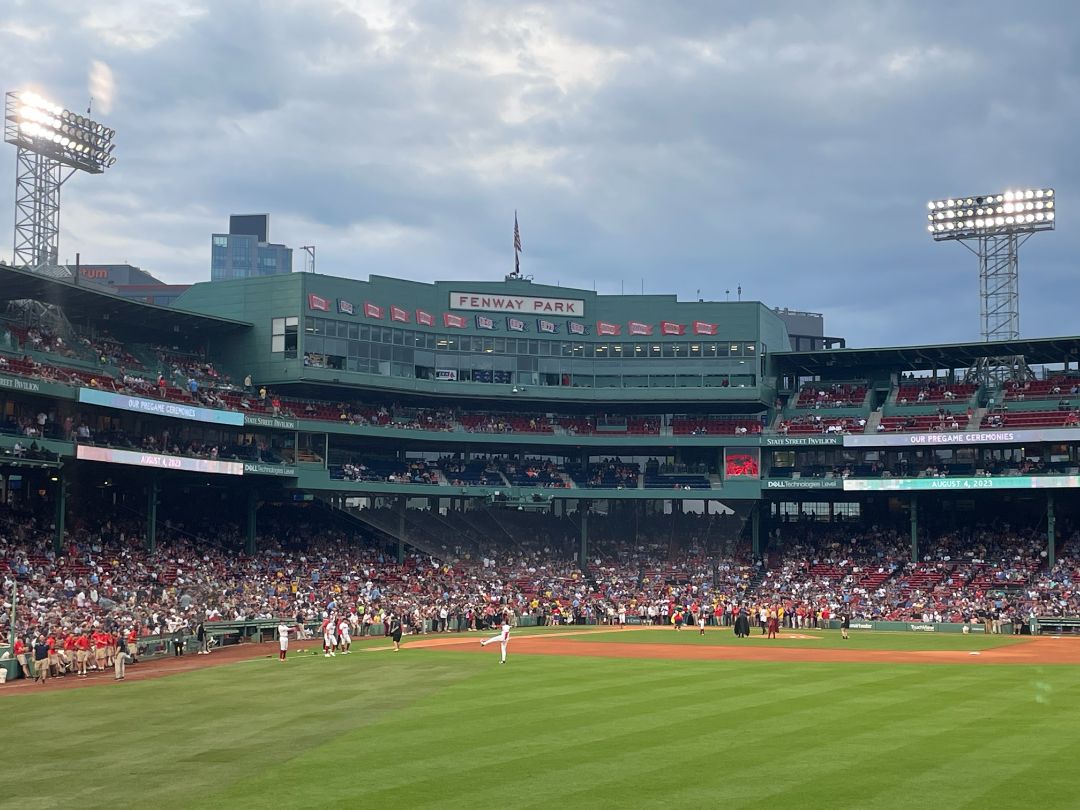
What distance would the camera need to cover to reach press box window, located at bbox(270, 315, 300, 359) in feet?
245

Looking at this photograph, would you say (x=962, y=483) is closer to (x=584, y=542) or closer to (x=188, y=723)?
(x=584, y=542)

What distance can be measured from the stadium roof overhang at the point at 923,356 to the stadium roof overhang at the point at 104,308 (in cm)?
4023

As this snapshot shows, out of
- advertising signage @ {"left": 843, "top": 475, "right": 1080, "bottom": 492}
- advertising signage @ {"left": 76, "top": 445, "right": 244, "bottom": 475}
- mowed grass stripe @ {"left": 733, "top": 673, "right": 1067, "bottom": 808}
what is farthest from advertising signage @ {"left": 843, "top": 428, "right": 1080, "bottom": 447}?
mowed grass stripe @ {"left": 733, "top": 673, "right": 1067, "bottom": 808}

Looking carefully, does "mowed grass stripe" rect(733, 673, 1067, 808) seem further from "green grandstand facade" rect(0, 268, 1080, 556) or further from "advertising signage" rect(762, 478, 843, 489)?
"advertising signage" rect(762, 478, 843, 489)

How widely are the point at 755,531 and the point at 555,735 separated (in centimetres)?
5858

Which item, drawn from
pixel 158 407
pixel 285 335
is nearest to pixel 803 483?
pixel 285 335

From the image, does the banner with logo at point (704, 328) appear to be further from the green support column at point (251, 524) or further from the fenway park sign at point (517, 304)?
the green support column at point (251, 524)

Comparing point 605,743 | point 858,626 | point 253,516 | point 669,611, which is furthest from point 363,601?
point 605,743

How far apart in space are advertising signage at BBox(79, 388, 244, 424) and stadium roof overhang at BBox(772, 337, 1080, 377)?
131ft

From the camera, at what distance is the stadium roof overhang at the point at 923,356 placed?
74688 millimetres

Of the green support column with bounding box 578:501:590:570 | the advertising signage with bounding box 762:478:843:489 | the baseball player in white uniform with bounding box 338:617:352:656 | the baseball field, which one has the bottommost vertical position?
the baseball player in white uniform with bounding box 338:617:352:656

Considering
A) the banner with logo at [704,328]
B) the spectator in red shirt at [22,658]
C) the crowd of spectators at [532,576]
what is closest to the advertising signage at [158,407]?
the crowd of spectators at [532,576]

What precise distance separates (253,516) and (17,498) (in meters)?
14.8

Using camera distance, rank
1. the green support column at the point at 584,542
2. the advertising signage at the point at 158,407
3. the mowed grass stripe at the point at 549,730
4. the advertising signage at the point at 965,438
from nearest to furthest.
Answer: the mowed grass stripe at the point at 549,730 < the advertising signage at the point at 158,407 < the advertising signage at the point at 965,438 < the green support column at the point at 584,542
